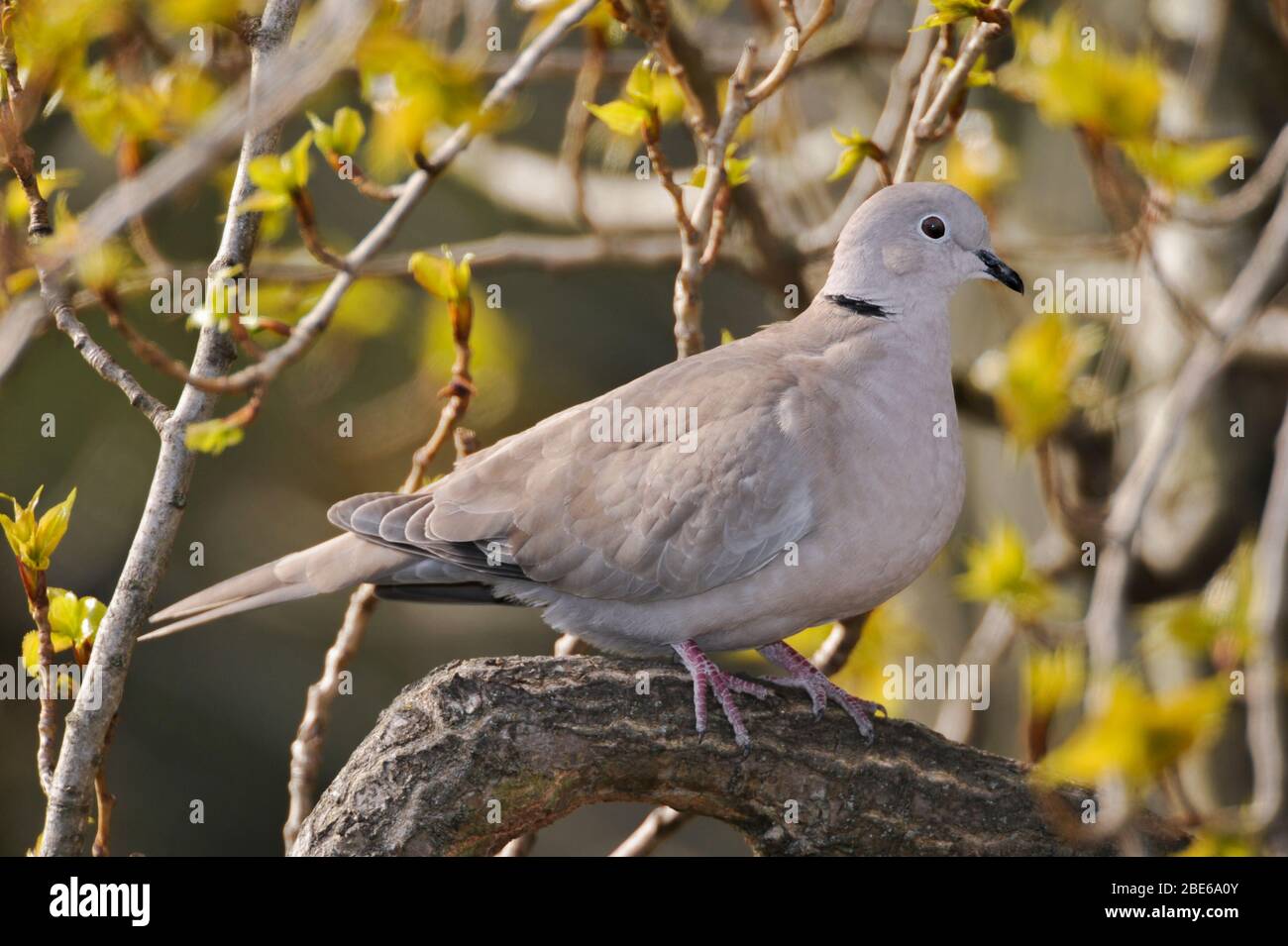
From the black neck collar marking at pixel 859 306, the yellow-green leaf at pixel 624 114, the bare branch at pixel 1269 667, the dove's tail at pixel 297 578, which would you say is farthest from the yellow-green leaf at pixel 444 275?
the bare branch at pixel 1269 667

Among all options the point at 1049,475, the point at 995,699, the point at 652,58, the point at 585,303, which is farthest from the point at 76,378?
the point at 1049,475

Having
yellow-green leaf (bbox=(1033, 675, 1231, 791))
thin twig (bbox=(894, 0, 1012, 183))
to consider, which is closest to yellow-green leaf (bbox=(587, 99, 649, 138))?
thin twig (bbox=(894, 0, 1012, 183))

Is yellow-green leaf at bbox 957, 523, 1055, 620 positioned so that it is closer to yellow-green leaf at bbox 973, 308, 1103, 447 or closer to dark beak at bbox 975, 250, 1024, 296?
yellow-green leaf at bbox 973, 308, 1103, 447

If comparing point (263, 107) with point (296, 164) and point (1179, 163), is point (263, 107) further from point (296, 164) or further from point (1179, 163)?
point (1179, 163)

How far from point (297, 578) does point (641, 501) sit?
85cm

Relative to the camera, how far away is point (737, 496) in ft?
9.80

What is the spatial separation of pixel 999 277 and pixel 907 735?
1088mm

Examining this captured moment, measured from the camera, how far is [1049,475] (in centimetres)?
318

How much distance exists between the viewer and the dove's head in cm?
315

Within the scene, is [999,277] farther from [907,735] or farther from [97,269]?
[97,269]

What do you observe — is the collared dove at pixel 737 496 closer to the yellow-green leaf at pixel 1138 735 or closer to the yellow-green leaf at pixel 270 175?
the yellow-green leaf at pixel 270 175

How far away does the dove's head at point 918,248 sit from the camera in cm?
315

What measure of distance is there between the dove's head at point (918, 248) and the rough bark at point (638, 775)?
102 centimetres

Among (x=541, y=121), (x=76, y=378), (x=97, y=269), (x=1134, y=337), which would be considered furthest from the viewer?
(x=541, y=121)
